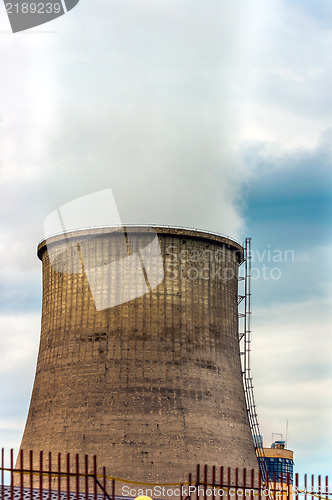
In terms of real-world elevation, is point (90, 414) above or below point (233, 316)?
below

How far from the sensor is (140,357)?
27531 mm

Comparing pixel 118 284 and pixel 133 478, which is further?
pixel 118 284

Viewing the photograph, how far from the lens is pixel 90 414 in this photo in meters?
27.1

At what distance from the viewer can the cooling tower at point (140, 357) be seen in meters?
26.8

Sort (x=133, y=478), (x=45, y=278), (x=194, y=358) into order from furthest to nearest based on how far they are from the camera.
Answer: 1. (x=45, y=278)
2. (x=194, y=358)
3. (x=133, y=478)

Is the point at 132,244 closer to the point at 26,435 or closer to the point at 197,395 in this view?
the point at 197,395

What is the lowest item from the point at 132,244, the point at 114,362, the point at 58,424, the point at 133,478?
the point at 133,478

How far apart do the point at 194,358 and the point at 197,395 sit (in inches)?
49.6

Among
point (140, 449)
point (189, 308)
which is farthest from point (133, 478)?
point (189, 308)

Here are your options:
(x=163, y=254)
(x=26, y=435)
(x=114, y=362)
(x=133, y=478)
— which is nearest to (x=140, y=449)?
(x=133, y=478)

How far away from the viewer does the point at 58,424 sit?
27562mm

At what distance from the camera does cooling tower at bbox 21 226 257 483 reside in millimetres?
26844

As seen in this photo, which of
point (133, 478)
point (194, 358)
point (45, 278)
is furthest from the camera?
point (45, 278)

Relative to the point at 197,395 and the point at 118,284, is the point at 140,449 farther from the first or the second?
the point at 118,284
